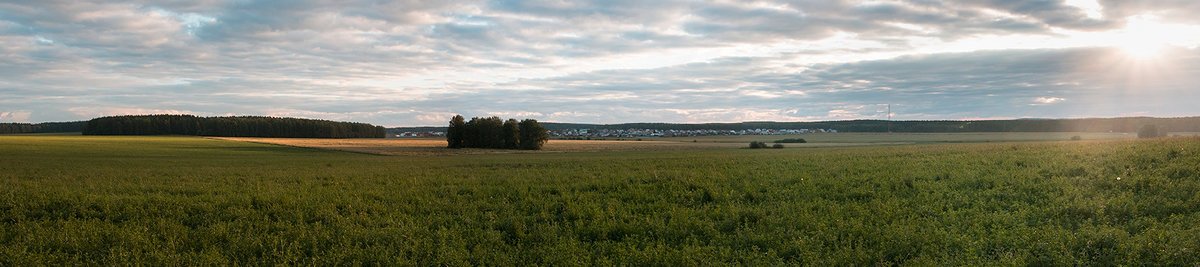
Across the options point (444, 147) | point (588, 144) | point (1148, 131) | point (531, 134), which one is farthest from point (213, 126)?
point (1148, 131)

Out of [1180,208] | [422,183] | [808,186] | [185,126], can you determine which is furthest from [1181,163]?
[185,126]

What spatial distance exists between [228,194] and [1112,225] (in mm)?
17992

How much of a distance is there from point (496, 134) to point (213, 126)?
73.5 m

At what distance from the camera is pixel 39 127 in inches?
6127

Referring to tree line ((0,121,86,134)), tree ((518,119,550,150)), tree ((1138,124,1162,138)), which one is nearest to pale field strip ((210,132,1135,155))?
tree ((518,119,550,150))

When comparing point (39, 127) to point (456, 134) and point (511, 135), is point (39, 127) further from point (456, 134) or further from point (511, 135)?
point (511, 135)

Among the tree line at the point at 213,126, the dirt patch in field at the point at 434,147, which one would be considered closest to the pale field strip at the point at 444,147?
the dirt patch in field at the point at 434,147

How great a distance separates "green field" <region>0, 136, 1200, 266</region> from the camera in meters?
8.58

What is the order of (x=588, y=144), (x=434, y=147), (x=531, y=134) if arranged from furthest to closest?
(x=588, y=144) → (x=531, y=134) → (x=434, y=147)

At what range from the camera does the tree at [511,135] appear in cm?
9512

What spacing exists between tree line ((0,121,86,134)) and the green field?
17512 cm

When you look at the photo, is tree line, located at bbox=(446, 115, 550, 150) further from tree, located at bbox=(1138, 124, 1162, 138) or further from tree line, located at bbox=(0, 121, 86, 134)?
tree line, located at bbox=(0, 121, 86, 134)

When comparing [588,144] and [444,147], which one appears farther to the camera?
[588,144]

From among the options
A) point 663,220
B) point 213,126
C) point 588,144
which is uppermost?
point 213,126
